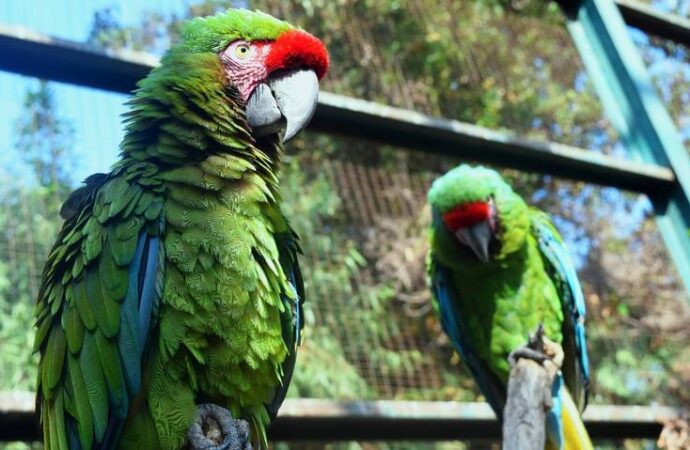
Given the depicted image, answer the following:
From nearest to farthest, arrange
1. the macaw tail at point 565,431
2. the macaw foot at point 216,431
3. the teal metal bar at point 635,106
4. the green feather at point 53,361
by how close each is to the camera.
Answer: the macaw foot at point 216,431 → the green feather at point 53,361 → the macaw tail at point 565,431 → the teal metal bar at point 635,106

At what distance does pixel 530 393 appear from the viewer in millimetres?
1259

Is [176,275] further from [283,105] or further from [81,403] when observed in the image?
[283,105]

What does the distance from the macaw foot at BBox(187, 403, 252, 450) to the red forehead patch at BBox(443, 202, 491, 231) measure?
40.2 inches

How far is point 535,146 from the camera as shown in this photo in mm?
1608

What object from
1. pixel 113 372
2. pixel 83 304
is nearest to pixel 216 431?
pixel 113 372

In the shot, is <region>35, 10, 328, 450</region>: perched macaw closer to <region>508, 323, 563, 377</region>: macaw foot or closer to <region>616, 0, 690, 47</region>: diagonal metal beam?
<region>508, 323, 563, 377</region>: macaw foot

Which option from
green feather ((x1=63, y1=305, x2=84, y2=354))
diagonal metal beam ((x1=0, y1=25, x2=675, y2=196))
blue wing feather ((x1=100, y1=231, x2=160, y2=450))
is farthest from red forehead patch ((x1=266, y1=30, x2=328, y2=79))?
green feather ((x1=63, y1=305, x2=84, y2=354))

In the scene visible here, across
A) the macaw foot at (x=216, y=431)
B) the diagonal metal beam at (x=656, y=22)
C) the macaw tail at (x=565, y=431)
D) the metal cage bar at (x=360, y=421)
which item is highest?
the diagonal metal beam at (x=656, y=22)

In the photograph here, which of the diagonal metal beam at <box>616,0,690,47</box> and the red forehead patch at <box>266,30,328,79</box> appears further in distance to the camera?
the diagonal metal beam at <box>616,0,690,47</box>

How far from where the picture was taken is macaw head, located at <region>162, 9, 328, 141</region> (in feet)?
3.62

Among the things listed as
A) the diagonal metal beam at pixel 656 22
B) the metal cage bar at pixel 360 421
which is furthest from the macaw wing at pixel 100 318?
the diagonal metal beam at pixel 656 22

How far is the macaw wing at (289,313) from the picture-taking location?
41.2 inches

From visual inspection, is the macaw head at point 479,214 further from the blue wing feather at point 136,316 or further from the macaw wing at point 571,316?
the blue wing feather at point 136,316

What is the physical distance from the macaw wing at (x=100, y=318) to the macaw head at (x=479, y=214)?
3.34ft
